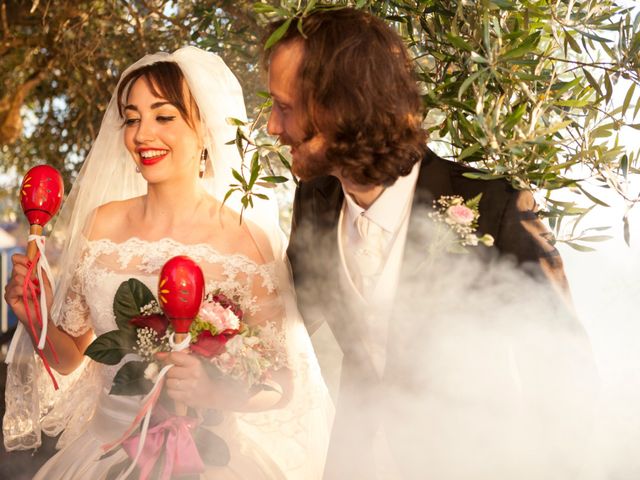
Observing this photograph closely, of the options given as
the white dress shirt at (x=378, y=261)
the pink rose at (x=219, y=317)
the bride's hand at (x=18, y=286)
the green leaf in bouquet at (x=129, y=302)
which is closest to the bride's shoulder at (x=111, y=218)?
the bride's hand at (x=18, y=286)

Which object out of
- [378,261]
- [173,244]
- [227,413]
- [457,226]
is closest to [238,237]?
[173,244]

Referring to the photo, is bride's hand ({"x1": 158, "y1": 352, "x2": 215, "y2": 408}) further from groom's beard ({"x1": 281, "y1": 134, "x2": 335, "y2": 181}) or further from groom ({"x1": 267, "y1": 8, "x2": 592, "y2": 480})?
groom's beard ({"x1": 281, "y1": 134, "x2": 335, "y2": 181})

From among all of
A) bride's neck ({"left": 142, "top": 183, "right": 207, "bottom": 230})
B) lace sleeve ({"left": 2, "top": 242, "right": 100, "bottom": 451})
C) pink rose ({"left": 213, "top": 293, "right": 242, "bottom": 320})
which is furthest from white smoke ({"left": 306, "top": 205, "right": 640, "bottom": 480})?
lace sleeve ({"left": 2, "top": 242, "right": 100, "bottom": 451})

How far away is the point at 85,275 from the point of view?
280cm

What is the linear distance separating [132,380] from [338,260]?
66 centimetres

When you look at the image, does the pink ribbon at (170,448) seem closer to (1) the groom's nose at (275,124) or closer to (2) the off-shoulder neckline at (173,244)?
(2) the off-shoulder neckline at (173,244)

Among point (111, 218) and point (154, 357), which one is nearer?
point (154, 357)

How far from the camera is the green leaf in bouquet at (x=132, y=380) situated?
2.17 metres

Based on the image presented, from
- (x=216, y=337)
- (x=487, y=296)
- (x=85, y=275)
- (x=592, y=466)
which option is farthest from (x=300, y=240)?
(x=592, y=466)

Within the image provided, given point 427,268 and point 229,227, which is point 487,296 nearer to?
point 427,268

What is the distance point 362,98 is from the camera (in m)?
2.15

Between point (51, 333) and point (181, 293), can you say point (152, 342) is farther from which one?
point (51, 333)

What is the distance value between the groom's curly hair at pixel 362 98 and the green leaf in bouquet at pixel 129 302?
643mm

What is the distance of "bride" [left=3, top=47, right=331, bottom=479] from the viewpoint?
106 inches
